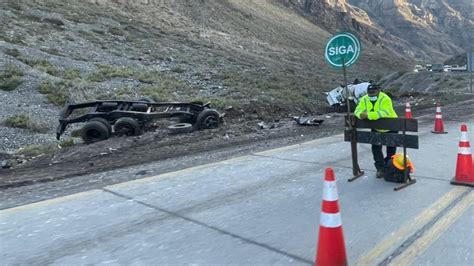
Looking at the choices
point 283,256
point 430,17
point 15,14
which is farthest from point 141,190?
point 430,17

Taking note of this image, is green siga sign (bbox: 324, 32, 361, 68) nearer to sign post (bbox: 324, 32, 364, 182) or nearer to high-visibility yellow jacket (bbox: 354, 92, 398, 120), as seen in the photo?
sign post (bbox: 324, 32, 364, 182)

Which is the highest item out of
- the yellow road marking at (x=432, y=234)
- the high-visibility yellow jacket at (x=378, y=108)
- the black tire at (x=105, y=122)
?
the high-visibility yellow jacket at (x=378, y=108)

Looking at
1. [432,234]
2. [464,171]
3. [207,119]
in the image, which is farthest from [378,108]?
[207,119]

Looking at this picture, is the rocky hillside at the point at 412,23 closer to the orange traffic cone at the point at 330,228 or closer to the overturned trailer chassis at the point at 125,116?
the overturned trailer chassis at the point at 125,116

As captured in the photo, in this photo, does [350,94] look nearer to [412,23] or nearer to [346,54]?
[346,54]

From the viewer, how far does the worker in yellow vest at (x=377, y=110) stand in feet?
24.0

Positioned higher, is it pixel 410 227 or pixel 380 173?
pixel 380 173

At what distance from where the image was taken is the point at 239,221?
5348mm

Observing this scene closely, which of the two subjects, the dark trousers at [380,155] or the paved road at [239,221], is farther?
the dark trousers at [380,155]

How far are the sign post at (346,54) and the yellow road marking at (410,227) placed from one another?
1510 millimetres

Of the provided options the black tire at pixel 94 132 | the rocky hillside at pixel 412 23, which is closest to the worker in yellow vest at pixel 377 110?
the black tire at pixel 94 132

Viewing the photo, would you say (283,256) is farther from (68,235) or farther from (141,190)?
(141,190)

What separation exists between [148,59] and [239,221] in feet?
90.6

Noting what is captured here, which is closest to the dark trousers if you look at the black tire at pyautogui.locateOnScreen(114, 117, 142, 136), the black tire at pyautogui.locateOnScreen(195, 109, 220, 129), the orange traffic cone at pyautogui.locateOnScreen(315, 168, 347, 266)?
the orange traffic cone at pyautogui.locateOnScreen(315, 168, 347, 266)
